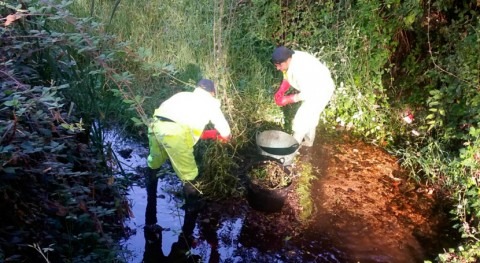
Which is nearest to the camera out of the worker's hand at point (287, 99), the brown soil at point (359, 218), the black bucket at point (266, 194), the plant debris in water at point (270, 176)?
the brown soil at point (359, 218)

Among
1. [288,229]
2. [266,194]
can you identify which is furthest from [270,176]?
[288,229]

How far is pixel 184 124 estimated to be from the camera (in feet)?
13.6

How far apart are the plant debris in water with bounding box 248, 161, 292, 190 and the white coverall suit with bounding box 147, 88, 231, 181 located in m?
0.75

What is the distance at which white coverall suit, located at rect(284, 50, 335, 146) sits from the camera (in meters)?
5.29

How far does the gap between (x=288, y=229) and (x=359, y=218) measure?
855 mm

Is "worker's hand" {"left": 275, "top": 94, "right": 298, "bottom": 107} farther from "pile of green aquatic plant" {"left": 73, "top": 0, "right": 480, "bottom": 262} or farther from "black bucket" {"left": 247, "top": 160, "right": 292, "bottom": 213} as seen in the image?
"black bucket" {"left": 247, "top": 160, "right": 292, "bottom": 213}

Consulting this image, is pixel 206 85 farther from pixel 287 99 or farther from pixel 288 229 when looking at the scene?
pixel 288 229

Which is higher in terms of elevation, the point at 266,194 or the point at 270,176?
the point at 270,176

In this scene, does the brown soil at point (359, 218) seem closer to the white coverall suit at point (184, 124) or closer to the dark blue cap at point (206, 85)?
the white coverall suit at point (184, 124)

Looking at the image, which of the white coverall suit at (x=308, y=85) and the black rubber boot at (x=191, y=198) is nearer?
the black rubber boot at (x=191, y=198)

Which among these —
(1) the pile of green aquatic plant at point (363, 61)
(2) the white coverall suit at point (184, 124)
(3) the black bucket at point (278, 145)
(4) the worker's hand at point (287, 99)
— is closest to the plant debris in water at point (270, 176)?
(3) the black bucket at point (278, 145)

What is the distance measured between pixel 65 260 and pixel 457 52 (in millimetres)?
4763

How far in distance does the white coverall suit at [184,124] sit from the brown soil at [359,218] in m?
1.07

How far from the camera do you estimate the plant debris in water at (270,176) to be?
15.8ft
